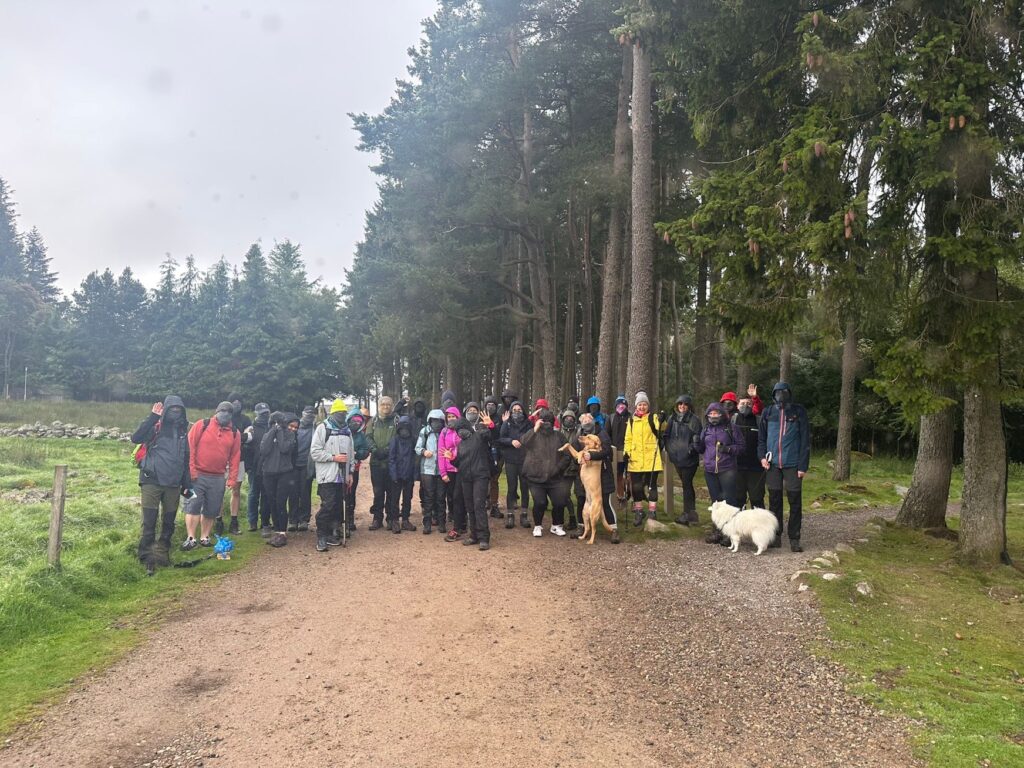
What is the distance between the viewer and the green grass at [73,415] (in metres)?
35.5

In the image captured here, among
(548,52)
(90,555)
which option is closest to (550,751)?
(90,555)

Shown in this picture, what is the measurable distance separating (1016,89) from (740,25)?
10.8 feet

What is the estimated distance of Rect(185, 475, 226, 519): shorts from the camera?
846 centimetres

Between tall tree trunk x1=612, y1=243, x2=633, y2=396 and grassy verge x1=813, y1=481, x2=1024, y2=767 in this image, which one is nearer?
grassy verge x1=813, y1=481, x2=1024, y2=767

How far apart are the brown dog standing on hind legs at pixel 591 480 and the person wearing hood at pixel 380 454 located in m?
2.95

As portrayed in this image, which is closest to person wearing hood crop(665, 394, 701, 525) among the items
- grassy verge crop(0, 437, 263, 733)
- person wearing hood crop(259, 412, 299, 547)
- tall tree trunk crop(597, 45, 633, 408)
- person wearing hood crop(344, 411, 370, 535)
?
person wearing hood crop(344, 411, 370, 535)

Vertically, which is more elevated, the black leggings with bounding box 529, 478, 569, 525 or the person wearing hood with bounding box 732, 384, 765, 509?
the person wearing hood with bounding box 732, 384, 765, 509

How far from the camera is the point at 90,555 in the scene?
294 inches

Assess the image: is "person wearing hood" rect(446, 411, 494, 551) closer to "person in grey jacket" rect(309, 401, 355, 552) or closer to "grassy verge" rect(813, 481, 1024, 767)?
"person in grey jacket" rect(309, 401, 355, 552)

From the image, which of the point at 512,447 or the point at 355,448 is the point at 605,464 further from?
the point at 355,448

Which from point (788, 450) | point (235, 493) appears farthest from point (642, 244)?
point (235, 493)

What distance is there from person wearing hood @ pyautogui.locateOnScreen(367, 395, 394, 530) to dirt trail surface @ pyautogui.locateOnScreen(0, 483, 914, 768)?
110 inches

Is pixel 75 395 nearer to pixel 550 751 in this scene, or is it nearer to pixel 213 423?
pixel 213 423

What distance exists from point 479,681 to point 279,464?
5728 mm
